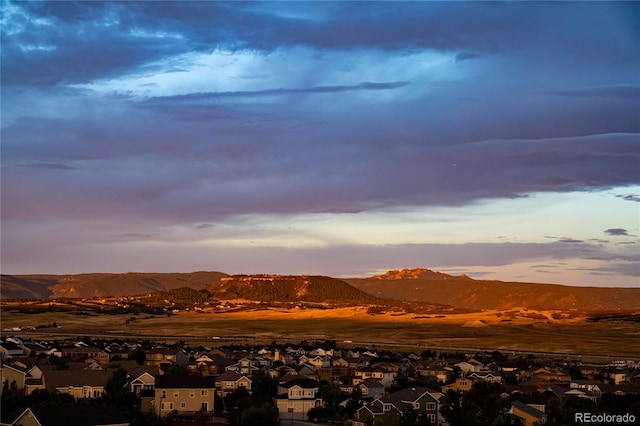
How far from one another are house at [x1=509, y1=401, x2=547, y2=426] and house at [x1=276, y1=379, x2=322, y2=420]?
16840 millimetres

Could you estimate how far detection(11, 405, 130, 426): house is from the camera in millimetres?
46938

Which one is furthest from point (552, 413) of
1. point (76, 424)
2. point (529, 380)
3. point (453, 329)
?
point (453, 329)

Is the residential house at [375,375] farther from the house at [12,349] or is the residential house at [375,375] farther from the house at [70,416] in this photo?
the house at [12,349]

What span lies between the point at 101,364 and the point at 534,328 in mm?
125761

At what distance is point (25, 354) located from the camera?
9662 centimetres

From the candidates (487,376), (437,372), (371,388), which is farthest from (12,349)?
(487,376)

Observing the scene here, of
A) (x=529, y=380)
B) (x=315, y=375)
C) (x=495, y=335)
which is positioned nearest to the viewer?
(x=529, y=380)

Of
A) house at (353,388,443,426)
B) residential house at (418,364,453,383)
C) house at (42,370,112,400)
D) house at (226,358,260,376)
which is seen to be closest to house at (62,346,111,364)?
house at (226,358,260,376)

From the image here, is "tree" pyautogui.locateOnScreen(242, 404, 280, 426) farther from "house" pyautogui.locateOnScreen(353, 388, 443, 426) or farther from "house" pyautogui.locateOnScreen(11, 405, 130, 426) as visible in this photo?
"house" pyautogui.locateOnScreen(11, 405, 130, 426)

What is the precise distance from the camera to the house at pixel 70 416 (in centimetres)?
4694

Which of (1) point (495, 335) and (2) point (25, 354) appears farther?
(1) point (495, 335)

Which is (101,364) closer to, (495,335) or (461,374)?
(461,374)

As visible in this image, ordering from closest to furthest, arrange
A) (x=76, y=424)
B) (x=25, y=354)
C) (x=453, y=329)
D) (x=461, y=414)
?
(x=76, y=424)
(x=461, y=414)
(x=25, y=354)
(x=453, y=329)

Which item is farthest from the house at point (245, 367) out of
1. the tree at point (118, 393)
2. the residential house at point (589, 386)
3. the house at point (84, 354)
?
the residential house at point (589, 386)
